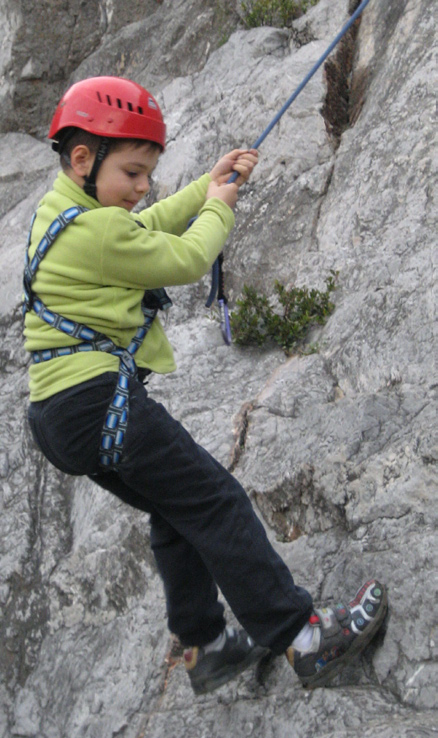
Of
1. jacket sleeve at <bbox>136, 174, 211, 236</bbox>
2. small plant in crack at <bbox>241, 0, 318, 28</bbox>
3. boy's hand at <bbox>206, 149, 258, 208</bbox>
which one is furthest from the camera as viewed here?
small plant in crack at <bbox>241, 0, 318, 28</bbox>

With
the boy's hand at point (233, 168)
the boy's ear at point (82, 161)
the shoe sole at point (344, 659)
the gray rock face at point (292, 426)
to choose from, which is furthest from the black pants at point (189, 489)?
the boy's hand at point (233, 168)

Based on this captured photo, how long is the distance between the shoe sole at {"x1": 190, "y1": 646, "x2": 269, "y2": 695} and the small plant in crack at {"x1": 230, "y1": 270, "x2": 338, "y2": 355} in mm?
2620

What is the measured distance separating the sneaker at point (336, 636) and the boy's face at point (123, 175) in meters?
2.47

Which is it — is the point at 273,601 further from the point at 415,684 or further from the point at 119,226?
the point at 119,226

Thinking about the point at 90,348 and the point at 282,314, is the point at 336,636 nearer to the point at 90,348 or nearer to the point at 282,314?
the point at 90,348

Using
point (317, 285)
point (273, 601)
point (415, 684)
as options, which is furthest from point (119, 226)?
point (317, 285)

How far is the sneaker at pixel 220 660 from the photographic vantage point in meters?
4.24

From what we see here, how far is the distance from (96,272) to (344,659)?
8.00 ft

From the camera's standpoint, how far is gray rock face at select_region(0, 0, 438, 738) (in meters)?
4.29

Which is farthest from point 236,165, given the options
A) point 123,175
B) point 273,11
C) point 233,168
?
point 273,11

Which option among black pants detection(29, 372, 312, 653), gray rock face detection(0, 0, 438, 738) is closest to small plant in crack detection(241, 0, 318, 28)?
gray rock face detection(0, 0, 438, 738)

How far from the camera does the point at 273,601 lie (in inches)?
152

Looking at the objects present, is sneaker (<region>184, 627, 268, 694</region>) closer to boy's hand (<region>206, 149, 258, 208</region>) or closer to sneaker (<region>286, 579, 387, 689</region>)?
sneaker (<region>286, 579, 387, 689</region>)

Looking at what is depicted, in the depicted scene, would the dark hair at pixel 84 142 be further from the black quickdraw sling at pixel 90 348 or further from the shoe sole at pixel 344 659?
the shoe sole at pixel 344 659
